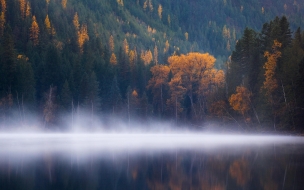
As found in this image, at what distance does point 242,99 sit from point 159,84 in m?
24.6

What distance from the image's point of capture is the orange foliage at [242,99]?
65.1 metres

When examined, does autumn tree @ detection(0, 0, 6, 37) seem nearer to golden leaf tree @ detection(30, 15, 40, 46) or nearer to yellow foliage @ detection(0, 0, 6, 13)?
yellow foliage @ detection(0, 0, 6, 13)

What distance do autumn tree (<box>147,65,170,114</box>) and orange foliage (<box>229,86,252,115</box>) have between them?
2266 centimetres

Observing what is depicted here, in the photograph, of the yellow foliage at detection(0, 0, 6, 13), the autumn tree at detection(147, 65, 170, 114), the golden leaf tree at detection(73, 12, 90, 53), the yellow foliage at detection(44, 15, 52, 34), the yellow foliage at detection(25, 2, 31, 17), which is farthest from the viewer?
the golden leaf tree at detection(73, 12, 90, 53)

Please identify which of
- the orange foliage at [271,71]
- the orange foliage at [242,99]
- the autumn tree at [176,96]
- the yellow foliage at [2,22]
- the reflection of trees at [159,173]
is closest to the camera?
the reflection of trees at [159,173]

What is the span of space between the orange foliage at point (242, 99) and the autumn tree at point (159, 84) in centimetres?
2266

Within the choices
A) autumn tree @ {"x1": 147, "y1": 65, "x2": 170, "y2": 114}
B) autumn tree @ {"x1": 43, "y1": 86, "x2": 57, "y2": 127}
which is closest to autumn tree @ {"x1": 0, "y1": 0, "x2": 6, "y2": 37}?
autumn tree @ {"x1": 43, "y1": 86, "x2": 57, "y2": 127}

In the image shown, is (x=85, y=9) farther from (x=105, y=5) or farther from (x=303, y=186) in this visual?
(x=303, y=186)

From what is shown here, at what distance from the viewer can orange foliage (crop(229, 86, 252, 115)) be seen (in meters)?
65.1

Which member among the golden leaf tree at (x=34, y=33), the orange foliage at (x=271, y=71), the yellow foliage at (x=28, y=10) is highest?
the yellow foliage at (x=28, y=10)

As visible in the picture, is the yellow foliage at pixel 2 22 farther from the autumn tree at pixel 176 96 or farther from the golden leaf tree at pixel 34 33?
the autumn tree at pixel 176 96

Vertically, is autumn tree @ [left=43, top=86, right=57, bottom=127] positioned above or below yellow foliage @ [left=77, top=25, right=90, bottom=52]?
below

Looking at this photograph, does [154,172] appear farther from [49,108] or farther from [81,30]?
[81,30]

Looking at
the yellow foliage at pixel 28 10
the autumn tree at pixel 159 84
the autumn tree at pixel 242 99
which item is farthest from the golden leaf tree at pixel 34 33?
the autumn tree at pixel 242 99
